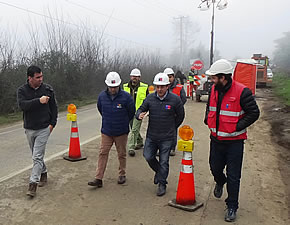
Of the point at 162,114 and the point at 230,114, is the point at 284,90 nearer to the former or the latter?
the point at 162,114

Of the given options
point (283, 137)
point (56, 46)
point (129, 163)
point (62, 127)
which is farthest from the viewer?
point (56, 46)

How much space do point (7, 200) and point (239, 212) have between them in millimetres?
3301

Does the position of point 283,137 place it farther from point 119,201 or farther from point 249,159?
point 119,201

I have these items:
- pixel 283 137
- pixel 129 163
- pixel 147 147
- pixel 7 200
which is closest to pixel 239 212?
pixel 147 147

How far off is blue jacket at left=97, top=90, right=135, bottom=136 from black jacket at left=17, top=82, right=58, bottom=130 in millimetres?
880

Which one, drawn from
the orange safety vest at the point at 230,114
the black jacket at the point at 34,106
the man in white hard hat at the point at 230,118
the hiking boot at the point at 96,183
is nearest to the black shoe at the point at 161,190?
the hiking boot at the point at 96,183

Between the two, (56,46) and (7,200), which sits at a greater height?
(56,46)

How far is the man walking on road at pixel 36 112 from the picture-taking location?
4805mm

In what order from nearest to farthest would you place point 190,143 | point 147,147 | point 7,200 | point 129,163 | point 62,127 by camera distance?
point 190,143
point 7,200
point 147,147
point 129,163
point 62,127

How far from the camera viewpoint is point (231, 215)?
4098 millimetres

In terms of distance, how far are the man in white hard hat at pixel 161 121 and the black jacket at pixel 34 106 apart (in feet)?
4.78

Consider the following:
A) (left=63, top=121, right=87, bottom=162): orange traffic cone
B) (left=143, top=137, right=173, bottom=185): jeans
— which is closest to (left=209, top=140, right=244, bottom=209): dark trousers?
(left=143, top=137, right=173, bottom=185): jeans

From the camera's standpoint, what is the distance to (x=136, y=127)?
23.7 ft

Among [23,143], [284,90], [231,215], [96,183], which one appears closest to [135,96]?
[96,183]
